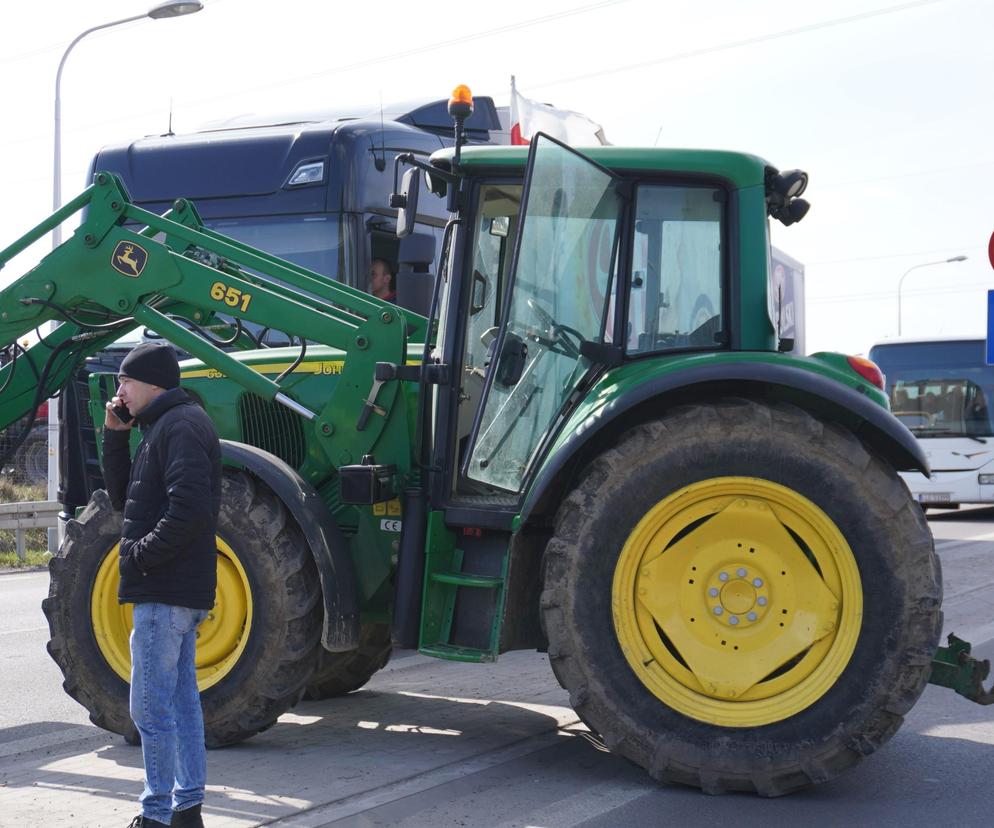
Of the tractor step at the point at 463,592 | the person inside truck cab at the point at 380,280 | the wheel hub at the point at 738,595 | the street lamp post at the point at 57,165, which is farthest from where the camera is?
the street lamp post at the point at 57,165

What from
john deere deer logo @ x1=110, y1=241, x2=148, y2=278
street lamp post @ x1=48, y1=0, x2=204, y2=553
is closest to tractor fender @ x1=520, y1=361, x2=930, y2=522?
john deere deer logo @ x1=110, y1=241, x2=148, y2=278

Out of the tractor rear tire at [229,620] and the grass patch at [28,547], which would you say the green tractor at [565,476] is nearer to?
the tractor rear tire at [229,620]

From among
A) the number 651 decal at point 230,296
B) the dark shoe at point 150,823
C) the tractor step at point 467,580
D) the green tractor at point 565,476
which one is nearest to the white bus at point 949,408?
the green tractor at point 565,476

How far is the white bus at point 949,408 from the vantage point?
21891 millimetres

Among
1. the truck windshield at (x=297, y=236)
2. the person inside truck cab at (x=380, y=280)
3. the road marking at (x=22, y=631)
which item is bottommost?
the road marking at (x=22, y=631)

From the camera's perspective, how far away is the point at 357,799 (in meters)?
5.34

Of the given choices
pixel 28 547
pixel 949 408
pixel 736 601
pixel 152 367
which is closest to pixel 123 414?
pixel 152 367

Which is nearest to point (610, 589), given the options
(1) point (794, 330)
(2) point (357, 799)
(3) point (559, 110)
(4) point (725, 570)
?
(4) point (725, 570)

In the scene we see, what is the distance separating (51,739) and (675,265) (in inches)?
150

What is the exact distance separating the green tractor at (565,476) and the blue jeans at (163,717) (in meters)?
1.25

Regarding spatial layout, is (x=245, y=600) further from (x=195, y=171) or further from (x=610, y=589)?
(x=195, y=171)

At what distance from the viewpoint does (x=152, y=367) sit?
5.03 m

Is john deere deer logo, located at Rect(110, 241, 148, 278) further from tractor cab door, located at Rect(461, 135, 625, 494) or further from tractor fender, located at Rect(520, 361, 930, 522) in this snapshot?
tractor fender, located at Rect(520, 361, 930, 522)

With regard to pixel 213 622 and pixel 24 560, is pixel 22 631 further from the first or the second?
pixel 24 560
